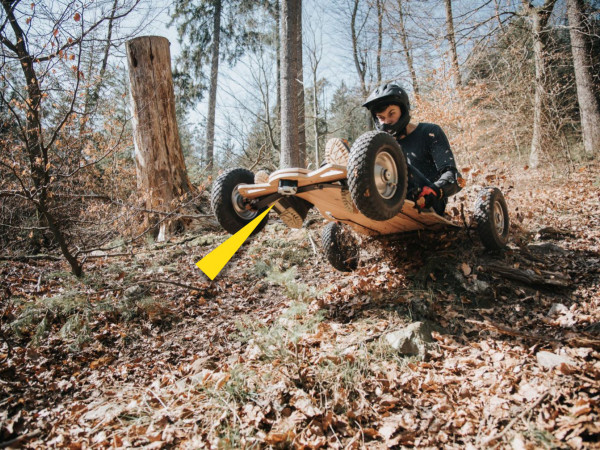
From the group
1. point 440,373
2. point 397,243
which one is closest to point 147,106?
point 397,243

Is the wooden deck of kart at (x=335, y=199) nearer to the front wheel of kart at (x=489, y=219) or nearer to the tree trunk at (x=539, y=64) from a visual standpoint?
the front wheel of kart at (x=489, y=219)

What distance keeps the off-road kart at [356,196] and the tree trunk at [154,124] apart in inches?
147

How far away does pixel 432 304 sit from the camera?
3.38 metres

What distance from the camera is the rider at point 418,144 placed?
12.2 ft

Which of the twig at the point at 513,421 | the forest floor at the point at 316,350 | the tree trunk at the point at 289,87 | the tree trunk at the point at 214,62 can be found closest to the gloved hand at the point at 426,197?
the forest floor at the point at 316,350

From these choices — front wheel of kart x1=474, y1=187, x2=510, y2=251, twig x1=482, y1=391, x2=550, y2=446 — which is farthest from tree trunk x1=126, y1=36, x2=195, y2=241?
twig x1=482, y1=391, x2=550, y2=446

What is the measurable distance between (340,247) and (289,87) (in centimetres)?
494

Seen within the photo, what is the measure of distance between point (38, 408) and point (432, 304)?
11.3 ft

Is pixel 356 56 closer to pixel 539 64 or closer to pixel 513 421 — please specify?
pixel 539 64

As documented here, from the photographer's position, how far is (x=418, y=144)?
161 inches

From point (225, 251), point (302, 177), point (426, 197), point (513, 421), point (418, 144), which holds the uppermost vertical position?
point (418, 144)

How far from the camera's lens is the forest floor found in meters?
2.00

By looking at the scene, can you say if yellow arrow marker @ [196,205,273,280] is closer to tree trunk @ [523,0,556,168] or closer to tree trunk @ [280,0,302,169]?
tree trunk @ [280,0,302,169]

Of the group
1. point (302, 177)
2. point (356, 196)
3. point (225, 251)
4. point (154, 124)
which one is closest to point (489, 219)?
point (356, 196)
